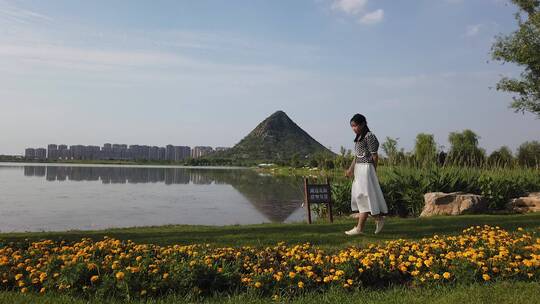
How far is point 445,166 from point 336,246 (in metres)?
10.8

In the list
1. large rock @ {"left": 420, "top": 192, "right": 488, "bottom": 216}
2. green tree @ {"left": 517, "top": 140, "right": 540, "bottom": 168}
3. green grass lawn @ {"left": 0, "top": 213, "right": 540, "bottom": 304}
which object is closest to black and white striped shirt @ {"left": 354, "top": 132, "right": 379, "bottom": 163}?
green grass lawn @ {"left": 0, "top": 213, "right": 540, "bottom": 304}

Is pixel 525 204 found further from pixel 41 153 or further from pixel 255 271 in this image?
pixel 41 153

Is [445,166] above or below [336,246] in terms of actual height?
above

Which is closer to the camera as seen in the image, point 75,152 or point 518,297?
point 518,297

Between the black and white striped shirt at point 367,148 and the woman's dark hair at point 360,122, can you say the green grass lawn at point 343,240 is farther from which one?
the woman's dark hair at point 360,122

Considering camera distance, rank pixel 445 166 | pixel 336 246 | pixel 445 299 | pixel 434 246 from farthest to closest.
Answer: pixel 445 166
pixel 336 246
pixel 434 246
pixel 445 299

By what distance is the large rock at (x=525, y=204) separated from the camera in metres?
13.1

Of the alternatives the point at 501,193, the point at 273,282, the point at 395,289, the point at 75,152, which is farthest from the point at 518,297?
the point at 75,152

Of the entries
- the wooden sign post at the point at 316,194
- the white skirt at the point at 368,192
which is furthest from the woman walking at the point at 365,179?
the wooden sign post at the point at 316,194

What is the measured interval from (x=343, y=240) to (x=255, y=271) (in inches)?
107

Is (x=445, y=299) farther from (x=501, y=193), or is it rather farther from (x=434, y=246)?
(x=501, y=193)

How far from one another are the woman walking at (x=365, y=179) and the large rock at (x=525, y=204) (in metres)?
7.49

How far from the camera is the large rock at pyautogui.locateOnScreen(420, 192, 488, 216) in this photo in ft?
40.7

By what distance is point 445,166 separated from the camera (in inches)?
638
